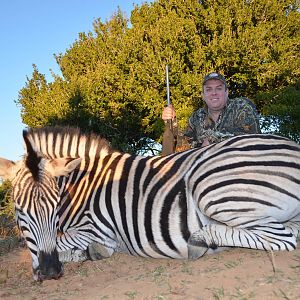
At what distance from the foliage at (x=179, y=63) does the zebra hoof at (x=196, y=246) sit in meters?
12.3

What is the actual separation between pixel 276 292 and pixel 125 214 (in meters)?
1.61

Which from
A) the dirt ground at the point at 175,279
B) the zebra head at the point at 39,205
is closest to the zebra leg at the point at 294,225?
the dirt ground at the point at 175,279

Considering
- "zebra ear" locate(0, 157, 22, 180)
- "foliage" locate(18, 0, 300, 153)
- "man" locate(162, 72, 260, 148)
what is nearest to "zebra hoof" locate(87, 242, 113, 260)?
"zebra ear" locate(0, 157, 22, 180)

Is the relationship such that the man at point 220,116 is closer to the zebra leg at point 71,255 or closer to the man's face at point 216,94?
the man's face at point 216,94

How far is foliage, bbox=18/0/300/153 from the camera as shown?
15.9 m

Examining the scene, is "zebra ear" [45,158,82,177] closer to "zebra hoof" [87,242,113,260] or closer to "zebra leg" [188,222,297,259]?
"zebra hoof" [87,242,113,260]

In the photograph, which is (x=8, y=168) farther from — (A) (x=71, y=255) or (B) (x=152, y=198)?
(B) (x=152, y=198)

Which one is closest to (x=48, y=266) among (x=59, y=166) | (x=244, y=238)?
(x=59, y=166)

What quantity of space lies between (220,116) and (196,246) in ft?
8.07

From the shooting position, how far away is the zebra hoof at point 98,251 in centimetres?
382

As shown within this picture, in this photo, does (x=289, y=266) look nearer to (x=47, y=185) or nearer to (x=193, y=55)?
(x=47, y=185)

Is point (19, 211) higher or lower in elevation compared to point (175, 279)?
higher

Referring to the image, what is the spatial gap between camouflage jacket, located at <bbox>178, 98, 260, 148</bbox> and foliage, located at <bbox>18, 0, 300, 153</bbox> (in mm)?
9997

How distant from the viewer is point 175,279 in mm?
2869
